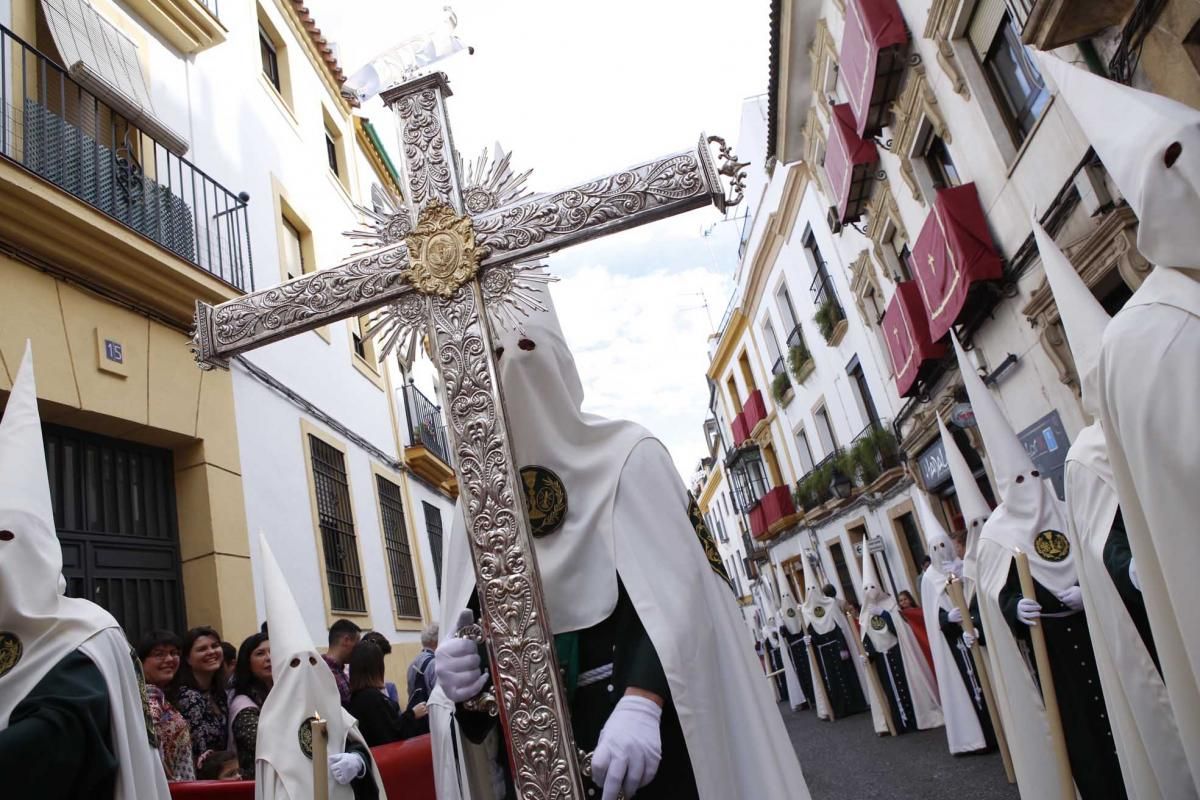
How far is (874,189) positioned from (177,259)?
9490 mm

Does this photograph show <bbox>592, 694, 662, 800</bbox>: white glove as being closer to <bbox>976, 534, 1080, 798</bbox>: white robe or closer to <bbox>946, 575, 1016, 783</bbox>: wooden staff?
<bbox>976, 534, 1080, 798</bbox>: white robe

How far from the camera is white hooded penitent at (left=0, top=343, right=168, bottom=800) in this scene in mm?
2326

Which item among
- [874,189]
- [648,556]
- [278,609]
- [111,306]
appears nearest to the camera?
[648,556]

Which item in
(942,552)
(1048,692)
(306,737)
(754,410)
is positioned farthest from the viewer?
(754,410)

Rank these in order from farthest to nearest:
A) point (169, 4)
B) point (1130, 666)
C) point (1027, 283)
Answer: point (1027, 283) < point (169, 4) < point (1130, 666)

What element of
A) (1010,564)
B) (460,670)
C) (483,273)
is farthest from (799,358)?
(460,670)

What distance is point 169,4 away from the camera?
686cm

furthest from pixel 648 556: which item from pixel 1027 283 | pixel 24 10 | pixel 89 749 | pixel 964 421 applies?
pixel 964 421

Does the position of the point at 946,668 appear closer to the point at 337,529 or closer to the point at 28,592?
the point at 337,529

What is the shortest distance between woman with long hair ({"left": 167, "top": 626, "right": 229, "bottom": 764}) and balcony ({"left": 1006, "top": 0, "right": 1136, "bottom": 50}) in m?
6.50

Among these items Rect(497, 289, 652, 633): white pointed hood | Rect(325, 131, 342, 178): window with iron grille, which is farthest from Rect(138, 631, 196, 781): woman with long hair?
Rect(325, 131, 342, 178): window with iron grille

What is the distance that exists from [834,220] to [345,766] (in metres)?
12.8

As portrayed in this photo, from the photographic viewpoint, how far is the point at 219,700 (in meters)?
4.31

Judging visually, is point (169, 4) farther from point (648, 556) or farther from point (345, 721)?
point (648, 556)
